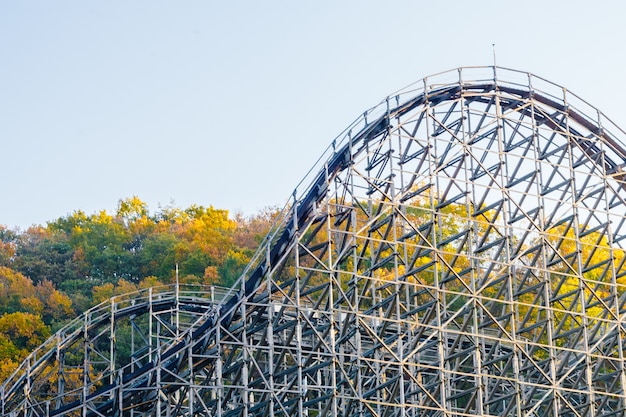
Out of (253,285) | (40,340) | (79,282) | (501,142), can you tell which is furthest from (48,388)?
(501,142)

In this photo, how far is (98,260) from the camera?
48.8 meters

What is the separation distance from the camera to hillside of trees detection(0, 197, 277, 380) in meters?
42.0

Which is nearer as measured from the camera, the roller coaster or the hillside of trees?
the roller coaster

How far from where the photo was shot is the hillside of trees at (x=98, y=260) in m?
42.0

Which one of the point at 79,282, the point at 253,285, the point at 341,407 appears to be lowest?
the point at 341,407

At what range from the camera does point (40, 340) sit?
40.3m

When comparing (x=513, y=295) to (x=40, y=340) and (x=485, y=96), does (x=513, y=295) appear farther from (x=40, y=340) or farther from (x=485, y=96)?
(x=40, y=340)

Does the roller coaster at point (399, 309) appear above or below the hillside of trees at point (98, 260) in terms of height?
below

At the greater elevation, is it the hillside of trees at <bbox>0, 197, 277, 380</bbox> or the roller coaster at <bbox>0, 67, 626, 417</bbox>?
the hillside of trees at <bbox>0, 197, 277, 380</bbox>

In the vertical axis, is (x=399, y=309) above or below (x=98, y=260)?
below

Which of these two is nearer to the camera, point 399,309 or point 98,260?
point 399,309

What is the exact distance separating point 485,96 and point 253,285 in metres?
7.12

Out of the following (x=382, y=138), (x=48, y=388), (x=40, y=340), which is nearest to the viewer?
(x=382, y=138)

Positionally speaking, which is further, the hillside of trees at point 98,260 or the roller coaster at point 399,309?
the hillside of trees at point 98,260
